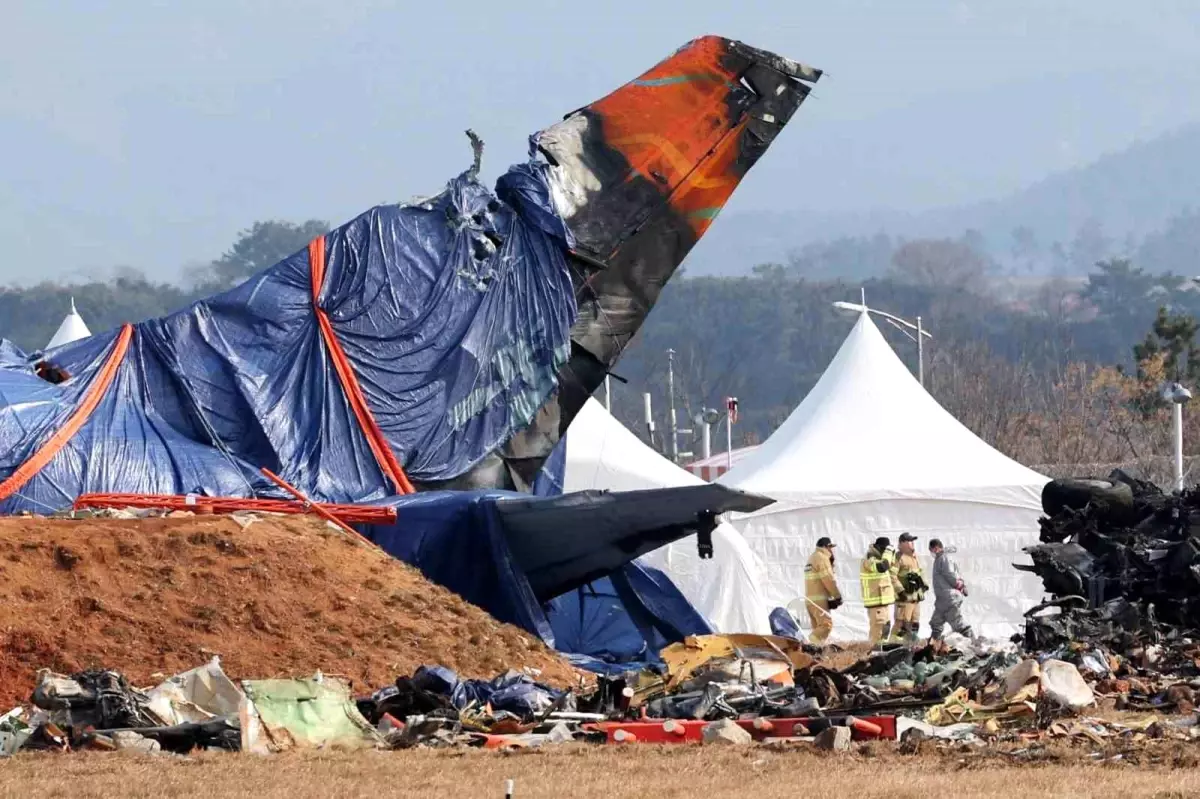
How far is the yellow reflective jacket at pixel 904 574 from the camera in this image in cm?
2206

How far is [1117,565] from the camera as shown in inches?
675

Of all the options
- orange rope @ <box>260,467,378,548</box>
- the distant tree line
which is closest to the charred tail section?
orange rope @ <box>260,467,378,548</box>

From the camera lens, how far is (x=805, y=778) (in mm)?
10172

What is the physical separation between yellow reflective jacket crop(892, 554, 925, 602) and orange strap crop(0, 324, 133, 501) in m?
9.06

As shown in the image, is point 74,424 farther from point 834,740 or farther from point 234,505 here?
point 834,740

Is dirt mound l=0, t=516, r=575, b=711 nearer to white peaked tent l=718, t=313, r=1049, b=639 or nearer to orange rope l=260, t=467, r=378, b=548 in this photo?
orange rope l=260, t=467, r=378, b=548

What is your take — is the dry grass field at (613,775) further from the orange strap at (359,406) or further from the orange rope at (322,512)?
the orange strap at (359,406)

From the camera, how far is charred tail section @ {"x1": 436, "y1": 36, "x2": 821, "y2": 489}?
20.3 metres

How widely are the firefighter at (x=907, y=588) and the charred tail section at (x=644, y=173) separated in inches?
166

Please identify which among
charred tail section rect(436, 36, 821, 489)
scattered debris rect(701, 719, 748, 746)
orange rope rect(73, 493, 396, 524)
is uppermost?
charred tail section rect(436, 36, 821, 489)

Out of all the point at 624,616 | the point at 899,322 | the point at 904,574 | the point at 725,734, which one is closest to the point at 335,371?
the point at 624,616

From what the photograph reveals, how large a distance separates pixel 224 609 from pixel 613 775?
5.04m

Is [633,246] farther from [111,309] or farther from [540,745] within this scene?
[111,309]

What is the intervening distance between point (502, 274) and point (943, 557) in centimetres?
607
